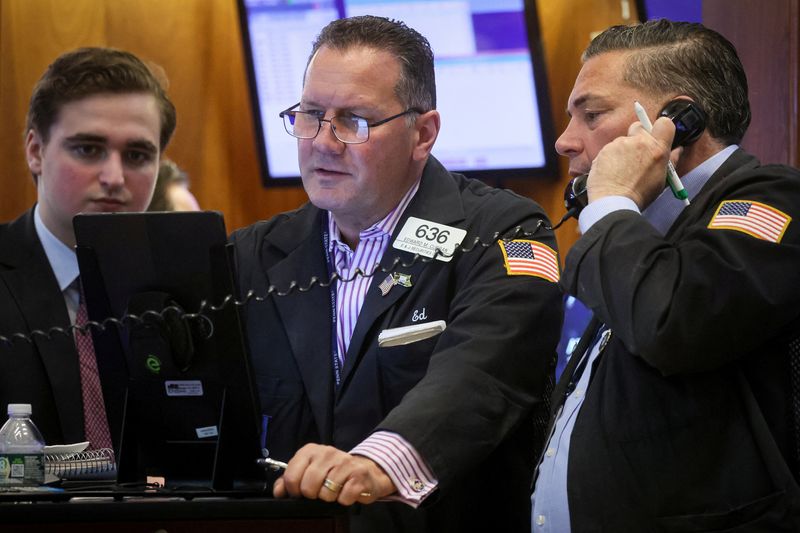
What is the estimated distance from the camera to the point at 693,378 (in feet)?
6.30

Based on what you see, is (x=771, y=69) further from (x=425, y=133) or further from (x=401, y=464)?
(x=401, y=464)

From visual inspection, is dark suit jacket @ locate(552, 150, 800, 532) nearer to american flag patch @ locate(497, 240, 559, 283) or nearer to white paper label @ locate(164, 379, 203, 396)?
american flag patch @ locate(497, 240, 559, 283)

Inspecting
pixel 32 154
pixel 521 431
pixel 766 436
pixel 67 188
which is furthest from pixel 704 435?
pixel 32 154

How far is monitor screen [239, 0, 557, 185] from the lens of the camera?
425cm

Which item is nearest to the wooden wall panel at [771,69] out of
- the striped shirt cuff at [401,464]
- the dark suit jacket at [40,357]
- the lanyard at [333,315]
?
the lanyard at [333,315]

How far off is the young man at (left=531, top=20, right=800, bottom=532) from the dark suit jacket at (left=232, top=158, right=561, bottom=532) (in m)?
0.15

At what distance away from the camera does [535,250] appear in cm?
233

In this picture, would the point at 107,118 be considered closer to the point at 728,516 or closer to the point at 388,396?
the point at 388,396

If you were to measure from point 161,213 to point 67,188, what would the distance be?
3.17ft

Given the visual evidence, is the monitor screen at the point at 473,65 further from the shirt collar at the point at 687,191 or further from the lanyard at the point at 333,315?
the shirt collar at the point at 687,191

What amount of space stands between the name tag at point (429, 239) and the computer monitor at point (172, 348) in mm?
553

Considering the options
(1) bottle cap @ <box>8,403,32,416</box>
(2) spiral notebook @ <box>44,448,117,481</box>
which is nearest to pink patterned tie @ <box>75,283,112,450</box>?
(2) spiral notebook @ <box>44,448,117,481</box>

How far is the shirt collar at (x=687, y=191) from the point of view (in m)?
2.16

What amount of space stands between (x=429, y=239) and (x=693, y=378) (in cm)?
68
